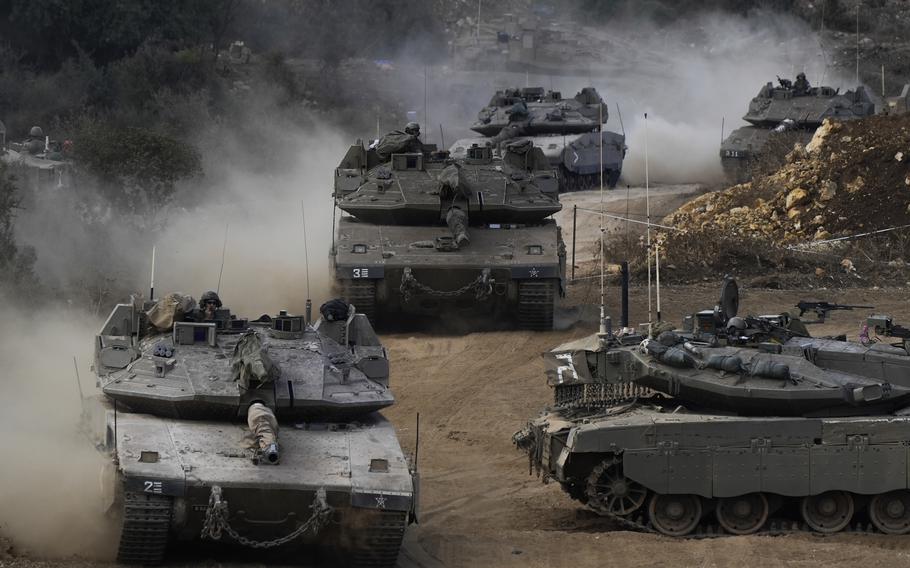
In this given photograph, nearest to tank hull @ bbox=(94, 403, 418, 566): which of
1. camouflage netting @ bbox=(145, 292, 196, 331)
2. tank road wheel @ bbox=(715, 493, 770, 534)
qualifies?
camouflage netting @ bbox=(145, 292, 196, 331)

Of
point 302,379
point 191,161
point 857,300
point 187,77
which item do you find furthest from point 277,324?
point 187,77

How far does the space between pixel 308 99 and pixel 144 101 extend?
28.1 ft

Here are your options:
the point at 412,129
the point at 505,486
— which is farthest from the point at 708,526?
the point at 412,129

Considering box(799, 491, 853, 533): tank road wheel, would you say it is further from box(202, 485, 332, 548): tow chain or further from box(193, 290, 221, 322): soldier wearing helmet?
box(193, 290, 221, 322): soldier wearing helmet

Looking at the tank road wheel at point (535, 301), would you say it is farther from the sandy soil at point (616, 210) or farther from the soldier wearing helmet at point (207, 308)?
the soldier wearing helmet at point (207, 308)

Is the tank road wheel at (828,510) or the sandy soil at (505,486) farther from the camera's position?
the tank road wheel at (828,510)

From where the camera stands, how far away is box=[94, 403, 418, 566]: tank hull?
1289 centimetres

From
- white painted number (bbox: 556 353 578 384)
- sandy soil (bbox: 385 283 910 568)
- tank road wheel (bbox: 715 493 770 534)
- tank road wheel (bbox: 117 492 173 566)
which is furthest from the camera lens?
white painted number (bbox: 556 353 578 384)

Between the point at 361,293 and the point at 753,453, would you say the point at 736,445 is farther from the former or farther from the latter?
the point at 361,293

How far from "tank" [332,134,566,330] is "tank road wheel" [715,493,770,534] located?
908 centimetres

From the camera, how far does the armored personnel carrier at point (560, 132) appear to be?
41.2m

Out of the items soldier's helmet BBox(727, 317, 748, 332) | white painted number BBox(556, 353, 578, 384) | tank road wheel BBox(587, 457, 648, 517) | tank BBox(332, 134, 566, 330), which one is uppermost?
tank BBox(332, 134, 566, 330)

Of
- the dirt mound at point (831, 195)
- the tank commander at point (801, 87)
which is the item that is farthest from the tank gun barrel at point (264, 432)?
the tank commander at point (801, 87)

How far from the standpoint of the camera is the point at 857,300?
27.2 metres
